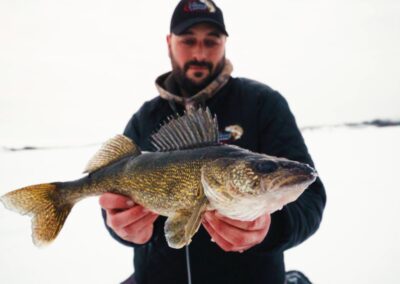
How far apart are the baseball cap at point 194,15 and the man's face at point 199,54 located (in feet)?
0.17

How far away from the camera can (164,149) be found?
6.46ft

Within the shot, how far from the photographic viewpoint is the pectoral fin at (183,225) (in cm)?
157

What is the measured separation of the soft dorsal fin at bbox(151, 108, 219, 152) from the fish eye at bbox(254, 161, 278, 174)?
0.34m

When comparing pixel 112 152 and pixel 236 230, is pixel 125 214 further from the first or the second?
pixel 236 230

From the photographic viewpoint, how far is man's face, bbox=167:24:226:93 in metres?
2.84

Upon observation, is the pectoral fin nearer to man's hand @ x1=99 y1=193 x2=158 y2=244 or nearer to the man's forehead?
man's hand @ x1=99 y1=193 x2=158 y2=244

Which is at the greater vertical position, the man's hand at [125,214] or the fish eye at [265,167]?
the fish eye at [265,167]

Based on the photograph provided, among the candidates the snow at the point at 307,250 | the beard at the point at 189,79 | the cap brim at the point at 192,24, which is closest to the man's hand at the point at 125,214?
the beard at the point at 189,79

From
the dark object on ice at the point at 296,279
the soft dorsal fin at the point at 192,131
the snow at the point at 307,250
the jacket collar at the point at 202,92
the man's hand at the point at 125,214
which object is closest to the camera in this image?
the soft dorsal fin at the point at 192,131

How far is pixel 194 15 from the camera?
280 centimetres

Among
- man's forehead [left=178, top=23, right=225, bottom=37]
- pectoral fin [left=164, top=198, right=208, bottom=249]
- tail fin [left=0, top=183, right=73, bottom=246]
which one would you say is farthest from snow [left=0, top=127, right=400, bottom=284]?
man's forehead [left=178, top=23, right=225, bottom=37]

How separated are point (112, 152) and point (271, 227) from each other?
1.10m

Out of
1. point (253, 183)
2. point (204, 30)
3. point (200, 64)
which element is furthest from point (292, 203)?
point (204, 30)

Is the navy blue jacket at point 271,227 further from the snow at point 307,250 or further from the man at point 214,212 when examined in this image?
the snow at point 307,250
